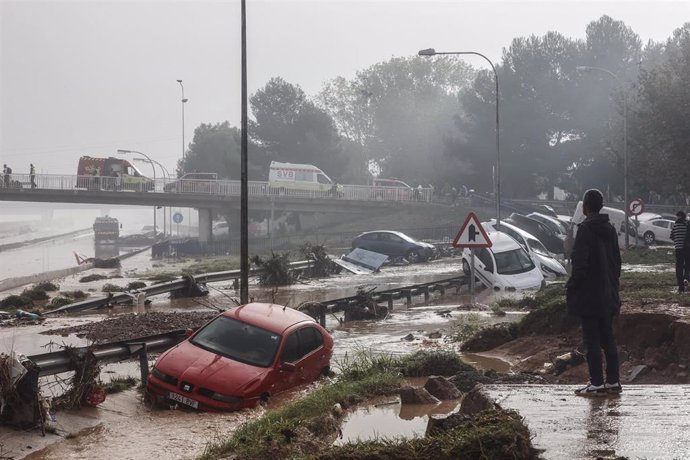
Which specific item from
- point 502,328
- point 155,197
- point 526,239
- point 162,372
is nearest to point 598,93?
point 155,197

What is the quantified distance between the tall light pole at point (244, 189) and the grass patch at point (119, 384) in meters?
6.17

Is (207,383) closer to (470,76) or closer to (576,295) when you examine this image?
(576,295)

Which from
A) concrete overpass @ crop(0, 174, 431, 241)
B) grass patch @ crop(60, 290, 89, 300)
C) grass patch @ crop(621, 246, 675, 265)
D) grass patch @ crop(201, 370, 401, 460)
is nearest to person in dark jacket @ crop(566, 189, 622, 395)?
grass patch @ crop(201, 370, 401, 460)

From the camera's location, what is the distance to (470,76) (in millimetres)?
111062

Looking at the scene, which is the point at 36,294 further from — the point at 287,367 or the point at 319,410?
the point at 319,410

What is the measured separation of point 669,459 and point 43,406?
673 cm

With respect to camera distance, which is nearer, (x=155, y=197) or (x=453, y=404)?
(x=453, y=404)

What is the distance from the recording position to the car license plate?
11698 millimetres

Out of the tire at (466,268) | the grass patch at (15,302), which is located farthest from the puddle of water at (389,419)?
the tire at (466,268)

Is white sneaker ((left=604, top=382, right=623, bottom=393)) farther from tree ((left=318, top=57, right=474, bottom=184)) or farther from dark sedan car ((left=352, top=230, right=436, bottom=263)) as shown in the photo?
tree ((left=318, top=57, right=474, bottom=184))

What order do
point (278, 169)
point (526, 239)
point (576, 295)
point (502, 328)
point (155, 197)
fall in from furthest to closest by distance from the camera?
point (278, 169) → point (155, 197) → point (526, 239) → point (502, 328) → point (576, 295)

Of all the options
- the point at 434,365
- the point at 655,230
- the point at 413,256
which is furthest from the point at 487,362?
the point at 655,230

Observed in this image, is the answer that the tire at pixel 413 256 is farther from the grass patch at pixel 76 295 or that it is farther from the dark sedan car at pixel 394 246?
the grass patch at pixel 76 295

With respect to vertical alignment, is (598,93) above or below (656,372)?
above
